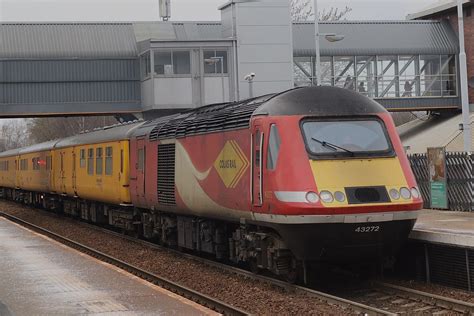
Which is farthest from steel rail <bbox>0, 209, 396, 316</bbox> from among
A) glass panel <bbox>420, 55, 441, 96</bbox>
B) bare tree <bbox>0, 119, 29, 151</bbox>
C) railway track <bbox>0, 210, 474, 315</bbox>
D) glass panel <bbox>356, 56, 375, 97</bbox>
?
bare tree <bbox>0, 119, 29, 151</bbox>

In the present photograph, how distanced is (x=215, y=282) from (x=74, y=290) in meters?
2.58

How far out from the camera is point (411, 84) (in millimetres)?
40750

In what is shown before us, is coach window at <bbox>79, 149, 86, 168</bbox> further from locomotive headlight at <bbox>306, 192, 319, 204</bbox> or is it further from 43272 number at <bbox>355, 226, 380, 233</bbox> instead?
43272 number at <bbox>355, 226, 380, 233</bbox>

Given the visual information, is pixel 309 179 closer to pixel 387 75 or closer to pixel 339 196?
pixel 339 196

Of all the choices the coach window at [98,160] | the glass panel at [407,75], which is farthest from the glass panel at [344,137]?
the glass panel at [407,75]

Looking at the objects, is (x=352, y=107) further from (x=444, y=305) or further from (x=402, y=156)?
(x=444, y=305)

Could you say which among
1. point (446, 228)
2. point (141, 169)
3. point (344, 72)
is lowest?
point (446, 228)

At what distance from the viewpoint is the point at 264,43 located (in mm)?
36562

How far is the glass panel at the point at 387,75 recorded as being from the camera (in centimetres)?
4028

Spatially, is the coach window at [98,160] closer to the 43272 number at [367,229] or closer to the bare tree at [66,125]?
the 43272 number at [367,229]

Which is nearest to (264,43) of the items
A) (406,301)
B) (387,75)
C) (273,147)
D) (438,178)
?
(387,75)

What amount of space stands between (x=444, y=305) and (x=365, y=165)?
2.23m

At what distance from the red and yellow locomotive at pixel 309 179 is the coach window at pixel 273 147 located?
15 millimetres

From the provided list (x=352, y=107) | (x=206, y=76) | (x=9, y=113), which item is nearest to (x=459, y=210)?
(x=352, y=107)
